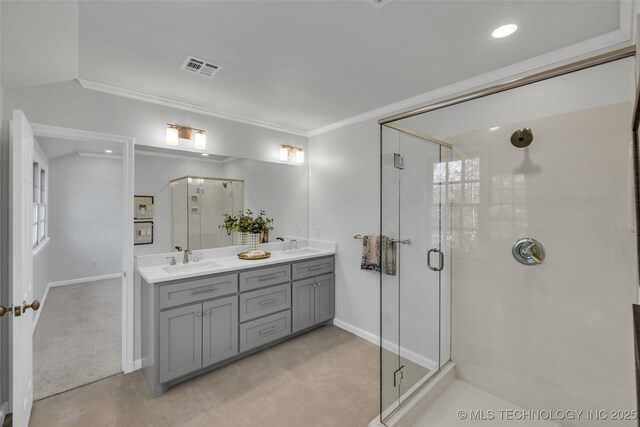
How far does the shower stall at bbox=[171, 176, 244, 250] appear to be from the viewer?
277 centimetres

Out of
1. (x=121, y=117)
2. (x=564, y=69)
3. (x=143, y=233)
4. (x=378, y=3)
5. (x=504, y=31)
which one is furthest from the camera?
(x=143, y=233)

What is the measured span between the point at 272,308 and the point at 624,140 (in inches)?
114

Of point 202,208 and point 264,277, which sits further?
point 202,208

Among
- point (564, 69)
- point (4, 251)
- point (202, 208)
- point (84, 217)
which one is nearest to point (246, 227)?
point (202, 208)

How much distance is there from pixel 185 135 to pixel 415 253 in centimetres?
246

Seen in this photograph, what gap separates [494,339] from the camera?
82.7 inches

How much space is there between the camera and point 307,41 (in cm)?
173

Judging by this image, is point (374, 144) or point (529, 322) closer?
point (529, 322)

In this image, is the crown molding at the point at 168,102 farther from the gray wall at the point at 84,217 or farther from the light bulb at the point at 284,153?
the gray wall at the point at 84,217

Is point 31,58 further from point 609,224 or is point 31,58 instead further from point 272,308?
point 609,224

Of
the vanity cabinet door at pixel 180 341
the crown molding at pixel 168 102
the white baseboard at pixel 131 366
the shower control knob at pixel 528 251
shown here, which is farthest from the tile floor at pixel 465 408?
the crown molding at pixel 168 102

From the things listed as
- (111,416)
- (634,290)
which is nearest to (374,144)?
(634,290)

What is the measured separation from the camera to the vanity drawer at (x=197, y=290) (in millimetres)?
2148

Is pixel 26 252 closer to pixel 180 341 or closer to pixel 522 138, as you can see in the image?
pixel 180 341
